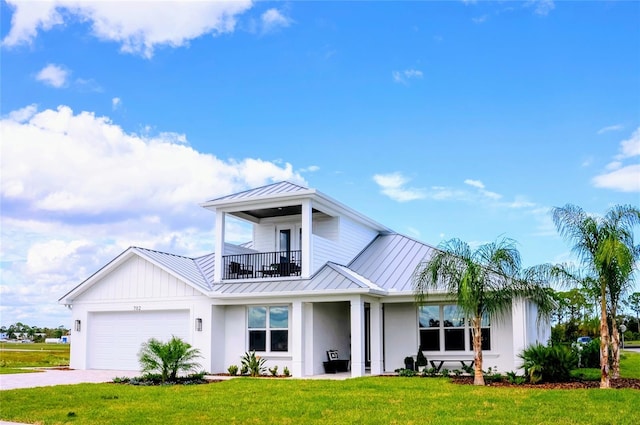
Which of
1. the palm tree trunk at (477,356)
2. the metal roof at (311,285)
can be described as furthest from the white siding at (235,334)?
the palm tree trunk at (477,356)

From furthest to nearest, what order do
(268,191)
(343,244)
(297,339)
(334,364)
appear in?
1. (343,244)
2. (268,191)
3. (334,364)
4. (297,339)

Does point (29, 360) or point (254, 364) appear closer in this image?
point (254, 364)

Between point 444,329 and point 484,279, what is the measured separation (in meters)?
4.78

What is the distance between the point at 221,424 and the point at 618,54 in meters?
15.2

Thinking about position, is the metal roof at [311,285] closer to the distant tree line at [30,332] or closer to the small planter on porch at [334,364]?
the small planter on porch at [334,364]

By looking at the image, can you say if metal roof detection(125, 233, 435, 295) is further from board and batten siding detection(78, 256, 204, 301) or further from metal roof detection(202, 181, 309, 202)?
metal roof detection(202, 181, 309, 202)

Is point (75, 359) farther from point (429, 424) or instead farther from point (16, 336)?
point (16, 336)

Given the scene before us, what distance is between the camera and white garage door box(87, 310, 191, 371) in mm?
24062

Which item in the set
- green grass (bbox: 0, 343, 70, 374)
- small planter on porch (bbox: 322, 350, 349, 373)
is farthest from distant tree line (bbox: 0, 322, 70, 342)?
small planter on porch (bbox: 322, 350, 349, 373)

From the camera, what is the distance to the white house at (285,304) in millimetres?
21500

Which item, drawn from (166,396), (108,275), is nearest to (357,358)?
(166,396)

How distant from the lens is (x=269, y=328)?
902 inches

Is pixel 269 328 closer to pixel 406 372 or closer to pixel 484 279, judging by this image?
pixel 406 372

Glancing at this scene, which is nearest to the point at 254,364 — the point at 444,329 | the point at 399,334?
the point at 399,334
